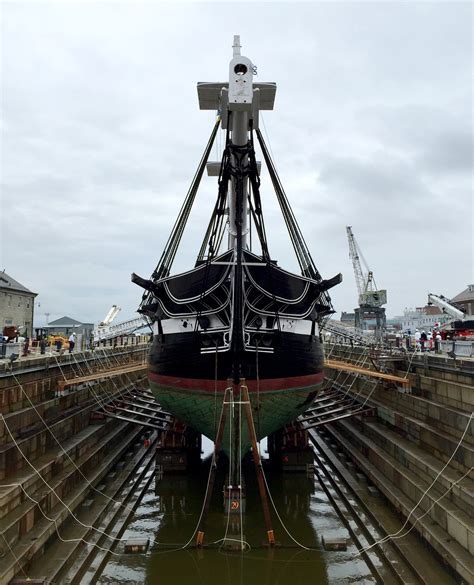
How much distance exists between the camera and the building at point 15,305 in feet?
125

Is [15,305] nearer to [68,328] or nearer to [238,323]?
[68,328]

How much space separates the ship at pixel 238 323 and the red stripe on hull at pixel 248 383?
3 cm

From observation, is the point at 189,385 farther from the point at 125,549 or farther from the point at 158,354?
the point at 125,549

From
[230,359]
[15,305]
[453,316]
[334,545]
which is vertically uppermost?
[15,305]

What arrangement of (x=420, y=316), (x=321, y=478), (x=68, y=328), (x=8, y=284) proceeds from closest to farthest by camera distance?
1. (x=321, y=478)
2. (x=8, y=284)
3. (x=68, y=328)
4. (x=420, y=316)

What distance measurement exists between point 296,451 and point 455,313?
25.7 meters

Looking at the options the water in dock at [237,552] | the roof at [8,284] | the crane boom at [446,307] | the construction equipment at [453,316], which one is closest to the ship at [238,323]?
the water in dock at [237,552]

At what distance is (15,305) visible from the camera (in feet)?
131

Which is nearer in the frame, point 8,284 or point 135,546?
point 135,546

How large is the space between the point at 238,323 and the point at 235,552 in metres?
5.06

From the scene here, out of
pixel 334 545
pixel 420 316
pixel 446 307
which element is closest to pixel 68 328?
pixel 446 307

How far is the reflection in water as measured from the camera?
852 centimetres

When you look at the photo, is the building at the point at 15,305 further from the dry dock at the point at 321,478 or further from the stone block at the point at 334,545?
the stone block at the point at 334,545

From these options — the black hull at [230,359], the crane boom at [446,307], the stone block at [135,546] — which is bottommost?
the stone block at [135,546]
